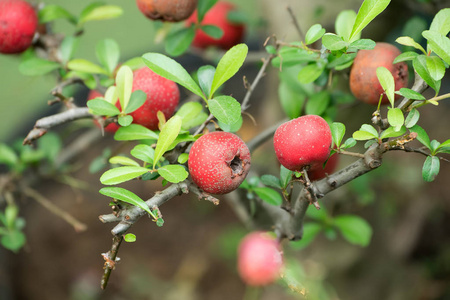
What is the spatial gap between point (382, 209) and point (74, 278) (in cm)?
93

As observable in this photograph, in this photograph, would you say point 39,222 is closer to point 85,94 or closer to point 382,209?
point 85,94

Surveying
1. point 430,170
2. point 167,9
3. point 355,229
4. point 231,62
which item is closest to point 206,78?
point 231,62

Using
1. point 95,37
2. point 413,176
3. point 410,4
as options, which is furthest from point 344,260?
point 95,37

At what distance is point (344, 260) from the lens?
43.0 inches

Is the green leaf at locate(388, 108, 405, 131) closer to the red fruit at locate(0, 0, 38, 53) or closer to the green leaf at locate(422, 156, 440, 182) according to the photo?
the green leaf at locate(422, 156, 440, 182)

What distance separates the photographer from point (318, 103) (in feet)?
2.18

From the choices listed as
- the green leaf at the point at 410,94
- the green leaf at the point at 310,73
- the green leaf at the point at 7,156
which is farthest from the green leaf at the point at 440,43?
the green leaf at the point at 7,156

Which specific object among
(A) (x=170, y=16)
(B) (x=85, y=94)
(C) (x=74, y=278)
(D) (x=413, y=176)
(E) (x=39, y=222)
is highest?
(A) (x=170, y=16)

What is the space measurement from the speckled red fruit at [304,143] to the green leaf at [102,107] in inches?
7.6

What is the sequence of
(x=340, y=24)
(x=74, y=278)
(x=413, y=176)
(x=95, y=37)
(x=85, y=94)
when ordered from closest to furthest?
(x=340, y=24) < (x=413, y=176) < (x=74, y=278) < (x=85, y=94) < (x=95, y=37)

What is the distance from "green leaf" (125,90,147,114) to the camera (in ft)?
1.72

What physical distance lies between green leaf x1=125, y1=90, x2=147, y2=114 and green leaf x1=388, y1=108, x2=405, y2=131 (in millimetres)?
268

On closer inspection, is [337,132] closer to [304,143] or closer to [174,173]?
[304,143]

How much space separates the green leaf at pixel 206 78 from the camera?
0.52 meters
